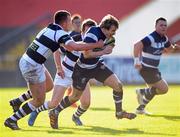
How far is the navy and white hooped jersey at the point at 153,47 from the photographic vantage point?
1513cm

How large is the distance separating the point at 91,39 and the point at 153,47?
3.47m

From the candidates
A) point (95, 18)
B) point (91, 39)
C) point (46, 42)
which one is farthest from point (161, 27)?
point (95, 18)

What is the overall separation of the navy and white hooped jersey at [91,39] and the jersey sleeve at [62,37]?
1.39 feet

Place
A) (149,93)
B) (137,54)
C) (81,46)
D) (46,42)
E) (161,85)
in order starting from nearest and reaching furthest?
(81,46), (46,42), (137,54), (161,85), (149,93)

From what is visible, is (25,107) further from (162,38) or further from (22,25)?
(22,25)

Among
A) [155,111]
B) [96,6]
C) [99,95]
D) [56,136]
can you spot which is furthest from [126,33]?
[56,136]

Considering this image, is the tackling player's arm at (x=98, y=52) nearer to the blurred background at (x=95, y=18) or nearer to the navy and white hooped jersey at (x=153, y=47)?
the navy and white hooped jersey at (x=153, y=47)

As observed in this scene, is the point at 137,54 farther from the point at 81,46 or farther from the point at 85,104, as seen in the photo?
the point at 81,46

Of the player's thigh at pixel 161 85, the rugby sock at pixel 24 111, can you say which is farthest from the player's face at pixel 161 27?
the rugby sock at pixel 24 111

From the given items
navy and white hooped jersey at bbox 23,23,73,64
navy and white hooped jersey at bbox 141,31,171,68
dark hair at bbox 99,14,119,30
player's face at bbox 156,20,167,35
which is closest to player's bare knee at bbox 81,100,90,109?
navy and white hooped jersey at bbox 23,23,73,64

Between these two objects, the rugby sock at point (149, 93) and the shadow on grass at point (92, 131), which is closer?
the shadow on grass at point (92, 131)

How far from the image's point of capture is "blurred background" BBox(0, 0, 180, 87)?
3106cm

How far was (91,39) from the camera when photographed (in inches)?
477

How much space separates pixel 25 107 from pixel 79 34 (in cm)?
223
